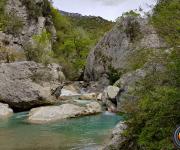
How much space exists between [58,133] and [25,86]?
36.9 feet

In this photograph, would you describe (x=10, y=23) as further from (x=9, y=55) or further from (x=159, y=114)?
(x=159, y=114)

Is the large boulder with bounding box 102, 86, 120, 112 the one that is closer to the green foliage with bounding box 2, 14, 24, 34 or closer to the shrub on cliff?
the shrub on cliff

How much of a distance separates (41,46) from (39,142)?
38.7 meters

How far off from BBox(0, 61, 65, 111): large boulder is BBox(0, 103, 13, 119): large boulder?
90 cm

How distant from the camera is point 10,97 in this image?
1228 inches

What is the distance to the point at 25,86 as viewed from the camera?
31547 mm

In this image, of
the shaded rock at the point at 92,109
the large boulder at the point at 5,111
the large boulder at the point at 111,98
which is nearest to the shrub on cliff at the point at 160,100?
the shaded rock at the point at 92,109

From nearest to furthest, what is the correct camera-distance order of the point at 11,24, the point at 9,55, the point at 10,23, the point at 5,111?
the point at 5,111, the point at 9,55, the point at 11,24, the point at 10,23

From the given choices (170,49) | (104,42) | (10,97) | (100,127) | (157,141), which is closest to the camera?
(157,141)

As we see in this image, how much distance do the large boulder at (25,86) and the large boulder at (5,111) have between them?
896 millimetres

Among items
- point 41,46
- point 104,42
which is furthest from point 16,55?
A: point 104,42

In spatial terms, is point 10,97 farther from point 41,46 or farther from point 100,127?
point 41,46

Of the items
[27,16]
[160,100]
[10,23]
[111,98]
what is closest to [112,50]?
[111,98]

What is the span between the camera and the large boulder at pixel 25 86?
31094 mm
